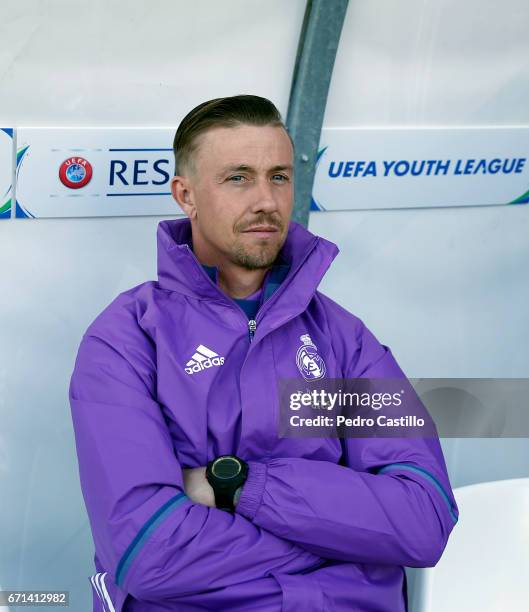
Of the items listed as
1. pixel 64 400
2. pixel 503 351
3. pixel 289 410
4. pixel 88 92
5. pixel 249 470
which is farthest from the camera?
pixel 503 351

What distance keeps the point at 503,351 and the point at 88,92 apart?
178 centimetres

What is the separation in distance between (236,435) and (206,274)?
392 mm

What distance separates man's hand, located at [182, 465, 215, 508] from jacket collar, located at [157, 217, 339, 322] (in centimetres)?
44

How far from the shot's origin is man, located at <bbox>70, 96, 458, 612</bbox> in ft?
7.28

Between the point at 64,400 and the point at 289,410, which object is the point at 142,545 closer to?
the point at 289,410

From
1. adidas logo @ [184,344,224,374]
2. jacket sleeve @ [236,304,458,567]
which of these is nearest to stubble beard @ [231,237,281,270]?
adidas logo @ [184,344,224,374]

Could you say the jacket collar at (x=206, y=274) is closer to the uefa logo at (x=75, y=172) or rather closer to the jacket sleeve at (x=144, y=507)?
the jacket sleeve at (x=144, y=507)

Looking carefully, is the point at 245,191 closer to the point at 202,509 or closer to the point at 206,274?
the point at 206,274

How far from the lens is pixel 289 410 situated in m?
2.46

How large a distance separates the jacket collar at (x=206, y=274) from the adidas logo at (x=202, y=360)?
0.46 ft

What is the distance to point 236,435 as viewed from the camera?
96.0 inches

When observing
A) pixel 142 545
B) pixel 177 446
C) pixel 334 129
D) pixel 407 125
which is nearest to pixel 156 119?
pixel 334 129

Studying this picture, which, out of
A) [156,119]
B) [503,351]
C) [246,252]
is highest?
[156,119]

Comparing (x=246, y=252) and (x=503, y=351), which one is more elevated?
(x=246, y=252)
